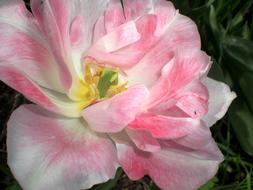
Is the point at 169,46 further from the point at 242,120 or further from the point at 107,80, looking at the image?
the point at 242,120

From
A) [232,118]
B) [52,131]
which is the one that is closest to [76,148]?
[52,131]

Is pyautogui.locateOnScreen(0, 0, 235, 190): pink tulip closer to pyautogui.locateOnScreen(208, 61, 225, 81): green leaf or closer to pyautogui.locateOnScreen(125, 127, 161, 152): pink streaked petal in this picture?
pyautogui.locateOnScreen(125, 127, 161, 152): pink streaked petal

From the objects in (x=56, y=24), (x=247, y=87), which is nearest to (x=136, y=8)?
(x=56, y=24)

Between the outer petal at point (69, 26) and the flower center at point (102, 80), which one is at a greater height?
the outer petal at point (69, 26)

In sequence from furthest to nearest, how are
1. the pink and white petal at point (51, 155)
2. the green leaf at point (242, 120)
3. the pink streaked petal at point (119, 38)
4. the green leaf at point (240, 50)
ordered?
1. the green leaf at point (242, 120)
2. the green leaf at point (240, 50)
3. the pink streaked petal at point (119, 38)
4. the pink and white petal at point (51, 155)

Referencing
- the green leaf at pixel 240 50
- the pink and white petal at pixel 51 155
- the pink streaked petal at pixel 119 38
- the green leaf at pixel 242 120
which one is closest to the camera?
the pink and white petal at pixel 51 155

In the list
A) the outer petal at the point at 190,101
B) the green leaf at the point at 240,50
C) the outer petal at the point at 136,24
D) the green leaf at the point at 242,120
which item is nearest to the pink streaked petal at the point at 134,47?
the outer petal at the point at 136,24

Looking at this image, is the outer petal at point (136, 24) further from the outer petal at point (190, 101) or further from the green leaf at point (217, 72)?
the green leaf at point (217, 72)

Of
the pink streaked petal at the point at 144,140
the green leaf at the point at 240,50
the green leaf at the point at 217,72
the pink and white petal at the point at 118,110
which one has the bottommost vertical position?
the green leaf at the point at 217,72
